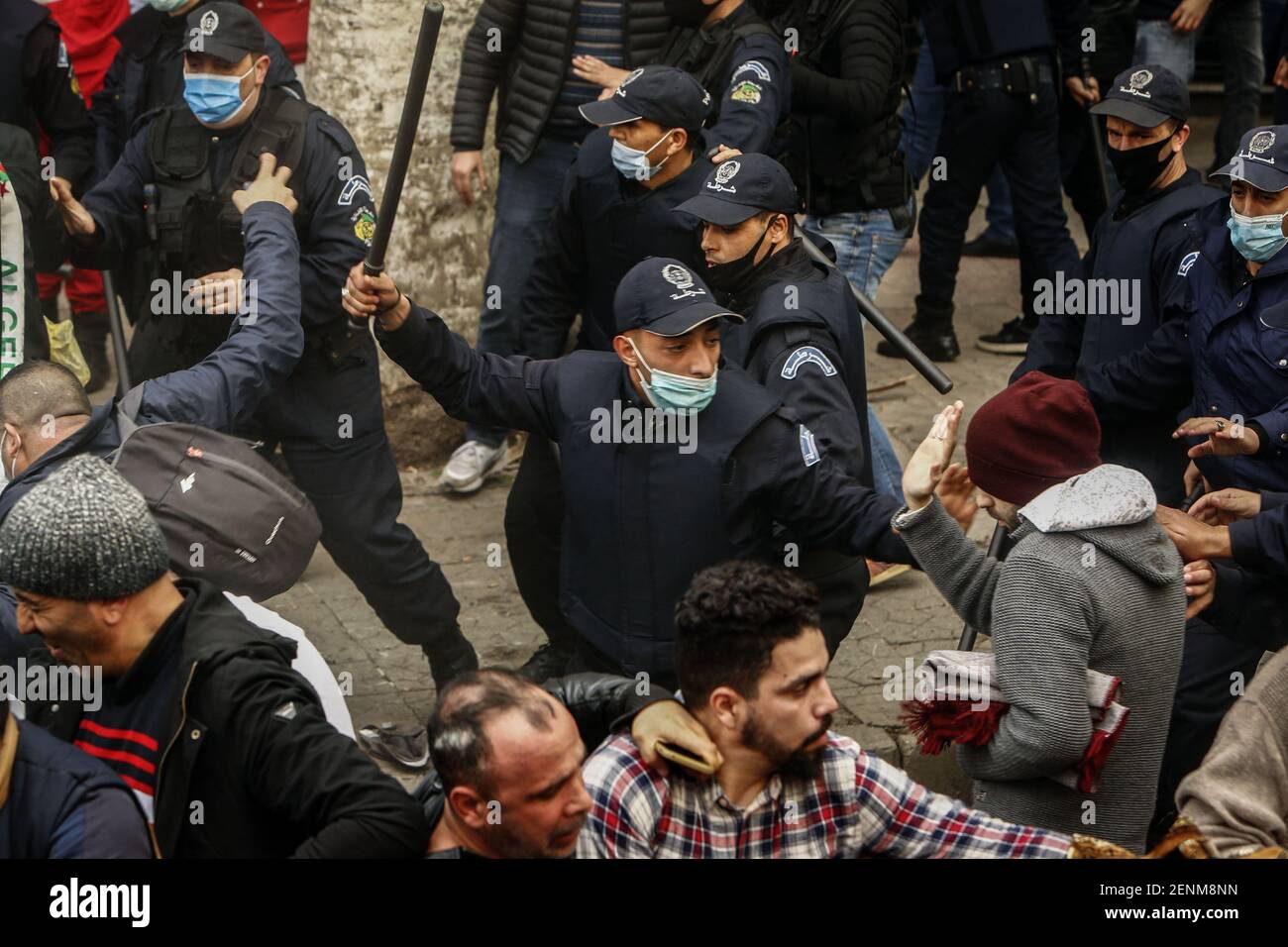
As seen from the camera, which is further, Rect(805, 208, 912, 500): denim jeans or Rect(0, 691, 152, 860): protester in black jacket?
Rect(805, 208, 912, 500): denim jeans

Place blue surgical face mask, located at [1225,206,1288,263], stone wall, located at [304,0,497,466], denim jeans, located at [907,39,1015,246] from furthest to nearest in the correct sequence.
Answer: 1. denim jeans, located at [907,39,1015,246]
2. stone wall, located at [304,0,497,466]
3. blue surgical face mask, located at [1225,206,1288,263]

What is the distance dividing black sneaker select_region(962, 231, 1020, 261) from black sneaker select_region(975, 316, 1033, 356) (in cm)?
116

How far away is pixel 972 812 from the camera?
3029 millimetres

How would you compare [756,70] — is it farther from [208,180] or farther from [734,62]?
[208,180]

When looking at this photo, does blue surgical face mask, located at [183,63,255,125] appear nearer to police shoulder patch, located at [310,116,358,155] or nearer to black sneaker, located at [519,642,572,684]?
police shoulder patch, located at [310,116,358,155]

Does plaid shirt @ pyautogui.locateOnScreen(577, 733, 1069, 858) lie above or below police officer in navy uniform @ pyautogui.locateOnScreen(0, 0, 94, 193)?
below

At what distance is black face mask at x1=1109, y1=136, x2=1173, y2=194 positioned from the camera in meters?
5.36

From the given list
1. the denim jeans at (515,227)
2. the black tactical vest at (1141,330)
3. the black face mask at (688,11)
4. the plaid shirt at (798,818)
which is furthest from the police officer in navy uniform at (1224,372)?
the denim jeans at (515,227)

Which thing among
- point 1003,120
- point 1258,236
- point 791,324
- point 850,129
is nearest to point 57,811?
point 791,324

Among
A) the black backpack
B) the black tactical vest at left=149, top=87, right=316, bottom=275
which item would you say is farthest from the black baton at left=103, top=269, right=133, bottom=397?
the black backpack

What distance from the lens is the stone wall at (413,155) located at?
6.73 m
